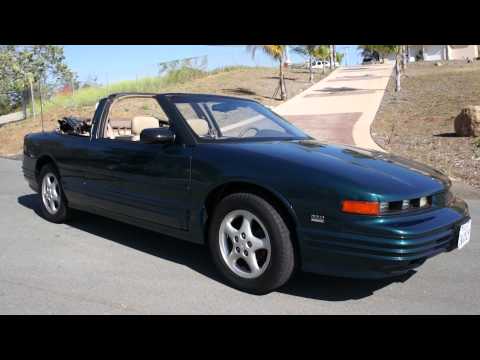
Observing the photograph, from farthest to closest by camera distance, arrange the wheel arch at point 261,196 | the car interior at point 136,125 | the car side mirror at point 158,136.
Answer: the car interior at point 136,125, the car side mirror at point 158,136, the wheel arch at point 261,196

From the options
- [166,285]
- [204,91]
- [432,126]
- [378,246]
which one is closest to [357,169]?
[378,246]

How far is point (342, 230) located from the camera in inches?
135

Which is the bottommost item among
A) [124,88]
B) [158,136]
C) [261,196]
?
[261,196]

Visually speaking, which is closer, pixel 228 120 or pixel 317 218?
pixel 317 218

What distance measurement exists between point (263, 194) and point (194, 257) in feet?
4.47

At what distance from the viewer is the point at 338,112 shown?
62.2 feet

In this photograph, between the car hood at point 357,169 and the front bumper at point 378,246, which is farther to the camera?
the car hood at point 357,169

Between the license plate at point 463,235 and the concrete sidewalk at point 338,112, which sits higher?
the concrete sidewalk at point 338,112

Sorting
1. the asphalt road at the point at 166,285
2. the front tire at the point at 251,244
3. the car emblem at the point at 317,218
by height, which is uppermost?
the car emblem at the point at 317,218

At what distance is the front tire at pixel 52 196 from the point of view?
599cm

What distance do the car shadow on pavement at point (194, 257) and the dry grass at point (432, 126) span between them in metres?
4.81

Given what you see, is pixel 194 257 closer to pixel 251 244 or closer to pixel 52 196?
pixel 251 244

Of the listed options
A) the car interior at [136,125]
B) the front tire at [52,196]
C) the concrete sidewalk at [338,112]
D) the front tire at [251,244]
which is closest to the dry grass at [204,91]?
the concrete sidewalk at [338,112]

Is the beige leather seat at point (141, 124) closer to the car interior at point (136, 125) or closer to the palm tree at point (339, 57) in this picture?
the car interior at point (136, 125)
